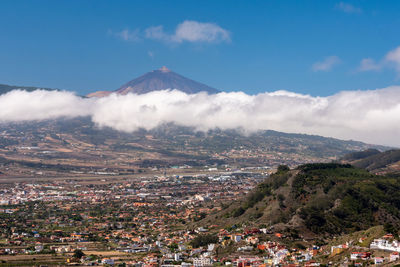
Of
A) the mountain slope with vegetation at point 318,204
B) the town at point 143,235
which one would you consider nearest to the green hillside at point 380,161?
the town at point 143,235

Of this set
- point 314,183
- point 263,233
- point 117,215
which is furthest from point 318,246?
point 117,215

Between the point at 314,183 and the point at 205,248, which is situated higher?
the point at 314,183

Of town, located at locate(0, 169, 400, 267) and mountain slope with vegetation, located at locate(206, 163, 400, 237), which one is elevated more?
mountain slope with vegetation, located at locate(206, 163, 400, 237)

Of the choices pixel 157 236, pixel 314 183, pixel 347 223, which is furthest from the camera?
pixel 314 183

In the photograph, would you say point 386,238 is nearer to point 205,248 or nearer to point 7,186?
point 205,248

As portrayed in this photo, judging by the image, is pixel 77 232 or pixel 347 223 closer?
pixel 347 223

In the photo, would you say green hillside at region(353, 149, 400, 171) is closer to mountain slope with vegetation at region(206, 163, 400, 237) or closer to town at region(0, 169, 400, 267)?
town at region(0, 169, 400, 267)

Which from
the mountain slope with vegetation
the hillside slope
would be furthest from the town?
the hillside slope

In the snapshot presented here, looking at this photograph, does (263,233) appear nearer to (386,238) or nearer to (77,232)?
(386,238)

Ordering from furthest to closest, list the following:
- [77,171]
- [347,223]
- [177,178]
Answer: [77,171] < [177,178] < [347,223]
